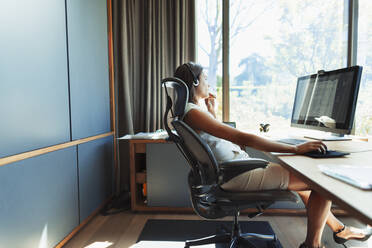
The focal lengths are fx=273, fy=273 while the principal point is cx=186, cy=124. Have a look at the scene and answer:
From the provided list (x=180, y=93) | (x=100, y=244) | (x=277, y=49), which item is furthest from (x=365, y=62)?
(x=100, y=244)

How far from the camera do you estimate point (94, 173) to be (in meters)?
2.24

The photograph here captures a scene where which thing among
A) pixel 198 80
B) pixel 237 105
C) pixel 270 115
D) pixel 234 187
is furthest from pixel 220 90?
pixel 234 187

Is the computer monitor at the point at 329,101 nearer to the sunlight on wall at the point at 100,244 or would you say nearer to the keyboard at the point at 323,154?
the keyboard at the point at 323,154

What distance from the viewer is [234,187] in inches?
52.8

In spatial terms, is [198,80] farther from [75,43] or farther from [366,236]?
[366,236]

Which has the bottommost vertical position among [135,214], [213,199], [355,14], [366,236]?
[135,214]

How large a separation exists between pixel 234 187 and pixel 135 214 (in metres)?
1.34

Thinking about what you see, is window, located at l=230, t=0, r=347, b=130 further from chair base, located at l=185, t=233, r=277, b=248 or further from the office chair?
the office chair

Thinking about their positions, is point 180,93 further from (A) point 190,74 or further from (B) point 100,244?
(B) point 100,244

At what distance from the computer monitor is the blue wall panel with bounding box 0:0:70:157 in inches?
64.9

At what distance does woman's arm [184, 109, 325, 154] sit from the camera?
1.20 m

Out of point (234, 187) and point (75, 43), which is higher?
point (75, 43)

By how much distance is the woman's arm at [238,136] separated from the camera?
1.20m

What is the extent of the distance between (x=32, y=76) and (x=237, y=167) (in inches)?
46.2
